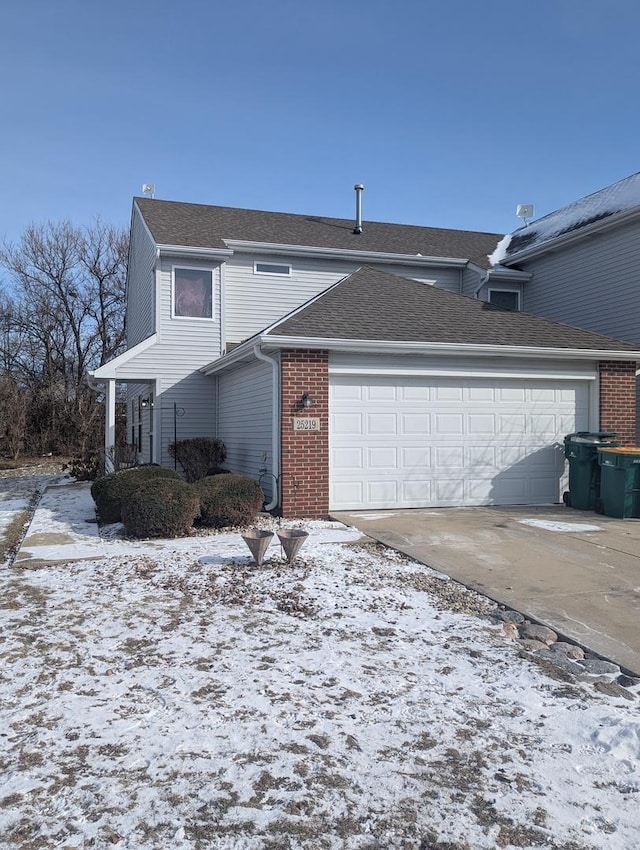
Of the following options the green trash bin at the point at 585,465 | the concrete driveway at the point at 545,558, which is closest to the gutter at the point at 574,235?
the green trash bin at the point at 585,465

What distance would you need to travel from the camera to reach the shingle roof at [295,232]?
14.9 meters

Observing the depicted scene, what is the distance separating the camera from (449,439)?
10.5m

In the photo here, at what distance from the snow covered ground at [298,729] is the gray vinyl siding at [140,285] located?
1052cm

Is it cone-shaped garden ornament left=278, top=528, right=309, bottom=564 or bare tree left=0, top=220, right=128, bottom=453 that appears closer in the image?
cone-shaped garden ornament left=278, top=528, right=309, bottom=564

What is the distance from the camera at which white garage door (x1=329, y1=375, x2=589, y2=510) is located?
9992 mm

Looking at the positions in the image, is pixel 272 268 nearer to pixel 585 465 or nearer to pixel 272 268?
pixel 272 268

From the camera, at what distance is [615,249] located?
1337 centimetres

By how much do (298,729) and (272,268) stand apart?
13.1 metres

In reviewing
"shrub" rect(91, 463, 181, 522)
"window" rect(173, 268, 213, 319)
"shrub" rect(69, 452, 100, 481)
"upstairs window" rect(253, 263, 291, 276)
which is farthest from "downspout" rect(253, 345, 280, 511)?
"shrub" rect(69, 452, 100, 481)

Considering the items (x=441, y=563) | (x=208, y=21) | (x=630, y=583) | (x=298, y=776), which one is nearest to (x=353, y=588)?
(x=441, y=563)

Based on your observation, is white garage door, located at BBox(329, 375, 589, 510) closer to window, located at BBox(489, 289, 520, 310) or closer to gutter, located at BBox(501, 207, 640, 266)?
gutter, located at BBox(501, 207, 640, 266)

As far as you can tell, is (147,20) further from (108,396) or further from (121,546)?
(121,546)

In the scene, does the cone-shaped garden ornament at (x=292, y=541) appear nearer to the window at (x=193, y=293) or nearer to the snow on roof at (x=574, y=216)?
the window at (x=193, y=293)

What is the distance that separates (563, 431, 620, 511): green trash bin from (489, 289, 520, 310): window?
6.53 metres
